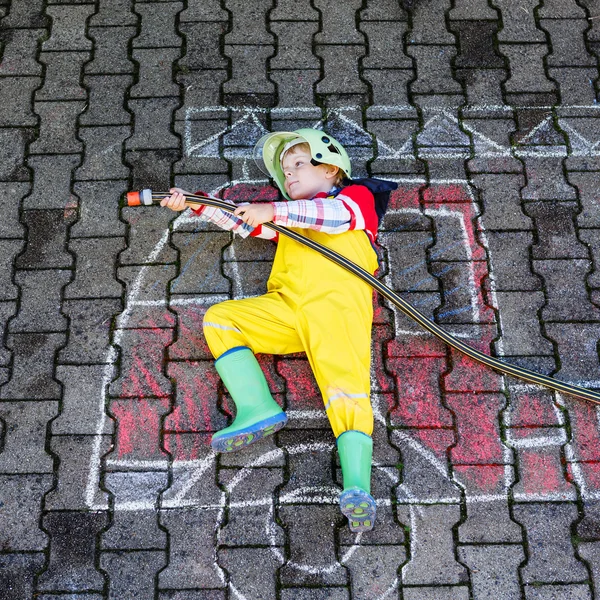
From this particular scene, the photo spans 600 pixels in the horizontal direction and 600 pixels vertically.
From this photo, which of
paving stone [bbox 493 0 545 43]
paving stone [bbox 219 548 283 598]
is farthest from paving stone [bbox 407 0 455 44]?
paving stone [bbox 219 548 283 598]

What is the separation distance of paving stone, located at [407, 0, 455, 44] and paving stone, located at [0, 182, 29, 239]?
2.40m

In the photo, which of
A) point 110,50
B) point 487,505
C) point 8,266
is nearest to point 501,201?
point 487,505

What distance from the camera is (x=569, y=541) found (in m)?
3.80

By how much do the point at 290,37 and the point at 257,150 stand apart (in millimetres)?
953

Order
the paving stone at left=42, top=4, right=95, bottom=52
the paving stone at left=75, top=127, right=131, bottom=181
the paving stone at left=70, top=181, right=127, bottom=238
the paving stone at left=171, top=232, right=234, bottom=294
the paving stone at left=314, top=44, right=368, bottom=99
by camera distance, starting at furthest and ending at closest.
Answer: the paving stone at left=42, top=4, right=95, bottom=52 → the paving stone at left=314, top=44, right=368, bottom=99 → the paving stone at left=75, top=127, right=131, bottom=181 → the paving stone at left=70, top=181, right=127, bottom=238 → the paving stone at left=171, top=232, right=234, bottom=294

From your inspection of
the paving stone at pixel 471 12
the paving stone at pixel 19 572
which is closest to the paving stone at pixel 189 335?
the paving stone at pixel 19 572

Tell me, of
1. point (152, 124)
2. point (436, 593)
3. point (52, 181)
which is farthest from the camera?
point (152, 124)

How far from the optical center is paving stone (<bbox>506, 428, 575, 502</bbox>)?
388 centimetres

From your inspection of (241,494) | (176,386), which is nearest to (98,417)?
(176,386)

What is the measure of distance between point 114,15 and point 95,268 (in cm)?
166

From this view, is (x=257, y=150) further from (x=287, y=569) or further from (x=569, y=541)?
(x=569, y=541)

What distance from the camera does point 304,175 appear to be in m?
4.09

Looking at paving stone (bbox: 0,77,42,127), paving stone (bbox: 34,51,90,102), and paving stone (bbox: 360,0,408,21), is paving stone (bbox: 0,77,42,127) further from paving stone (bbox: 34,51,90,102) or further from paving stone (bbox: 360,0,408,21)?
paving stone (bbox: 360,0,408,21)

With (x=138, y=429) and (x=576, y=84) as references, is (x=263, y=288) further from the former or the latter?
(x=576, y=84)
